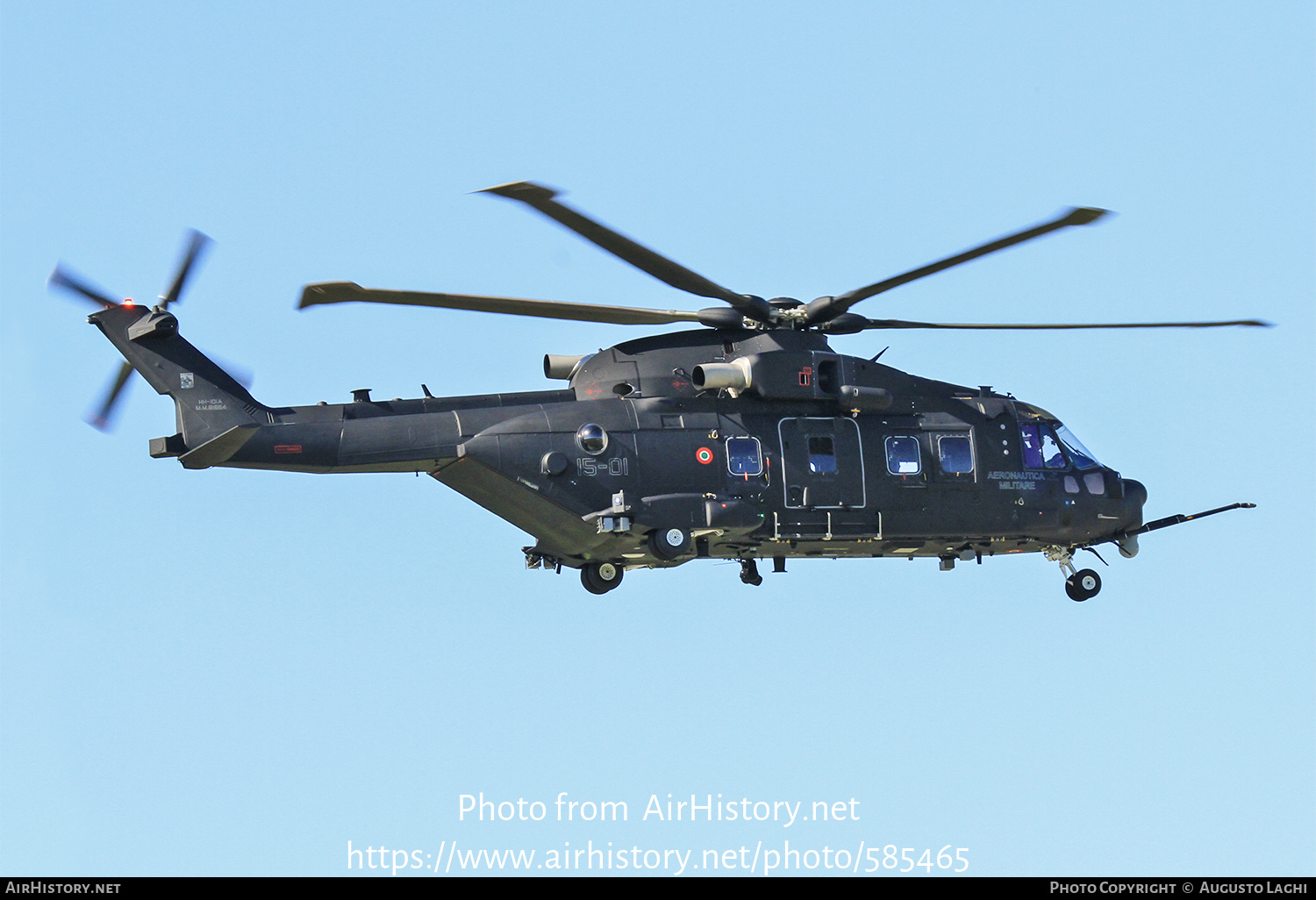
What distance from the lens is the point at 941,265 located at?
2811cm

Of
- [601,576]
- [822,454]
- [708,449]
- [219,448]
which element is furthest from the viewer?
[601,576]

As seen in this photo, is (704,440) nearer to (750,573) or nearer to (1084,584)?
(750,573)

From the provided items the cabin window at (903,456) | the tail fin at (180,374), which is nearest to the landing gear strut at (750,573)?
the cabin window at (903,456)

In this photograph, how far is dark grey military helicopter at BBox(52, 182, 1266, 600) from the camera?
2711 centimetres

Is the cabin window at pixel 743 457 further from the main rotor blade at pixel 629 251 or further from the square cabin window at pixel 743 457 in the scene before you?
the main rotor blade at pixel 629 251

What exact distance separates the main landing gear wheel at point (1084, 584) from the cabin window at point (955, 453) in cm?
307

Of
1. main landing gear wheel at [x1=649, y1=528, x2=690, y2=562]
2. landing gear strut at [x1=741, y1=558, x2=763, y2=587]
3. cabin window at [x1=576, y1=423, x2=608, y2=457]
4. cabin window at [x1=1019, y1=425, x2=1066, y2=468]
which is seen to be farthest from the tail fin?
cabin window at [x1=1019, y1=425, x2=1066, y2=468]

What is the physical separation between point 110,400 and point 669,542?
347 inches

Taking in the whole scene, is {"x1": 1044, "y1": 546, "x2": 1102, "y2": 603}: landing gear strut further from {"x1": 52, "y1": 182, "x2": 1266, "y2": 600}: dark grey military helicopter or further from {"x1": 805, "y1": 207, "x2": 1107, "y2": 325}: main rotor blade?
{"x1": 805, "y1": 207, "x2": 1107, "y2": 325}: main rotor blade

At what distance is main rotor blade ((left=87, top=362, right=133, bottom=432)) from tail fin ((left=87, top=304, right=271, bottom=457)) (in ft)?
2.03

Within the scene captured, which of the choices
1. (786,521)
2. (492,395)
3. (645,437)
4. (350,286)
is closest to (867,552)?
(786,521)

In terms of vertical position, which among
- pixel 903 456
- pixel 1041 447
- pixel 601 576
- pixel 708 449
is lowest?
pixel 601 576

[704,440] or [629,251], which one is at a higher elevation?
[629,251]

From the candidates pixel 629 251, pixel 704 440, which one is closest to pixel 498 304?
pixel 629 251
